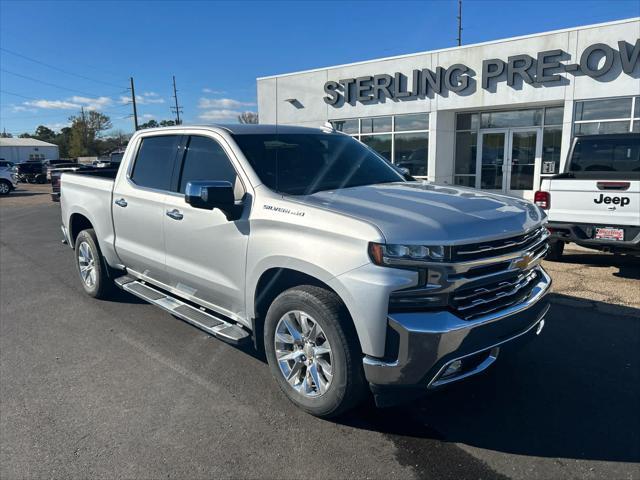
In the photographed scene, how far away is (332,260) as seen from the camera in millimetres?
2879

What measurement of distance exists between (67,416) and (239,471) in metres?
1.41

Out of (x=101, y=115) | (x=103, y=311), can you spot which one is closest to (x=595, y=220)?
(x=103, y=311)

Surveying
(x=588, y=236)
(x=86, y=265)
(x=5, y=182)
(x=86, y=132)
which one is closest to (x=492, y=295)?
(x=588, y=236)

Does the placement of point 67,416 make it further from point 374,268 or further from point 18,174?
point 18,174

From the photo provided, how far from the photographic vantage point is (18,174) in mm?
38625

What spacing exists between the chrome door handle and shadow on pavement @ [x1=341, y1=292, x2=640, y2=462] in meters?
2.12

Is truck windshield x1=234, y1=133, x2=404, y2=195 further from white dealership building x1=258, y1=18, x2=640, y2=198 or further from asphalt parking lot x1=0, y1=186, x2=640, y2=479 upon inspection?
white dealership building x1=258, y1=18, x2=640, y2=198

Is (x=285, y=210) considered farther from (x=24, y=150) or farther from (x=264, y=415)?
(x=24, y=150)

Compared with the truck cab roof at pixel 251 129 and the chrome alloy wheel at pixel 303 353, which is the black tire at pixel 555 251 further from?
the chrome alloy wheel at pixel 303 353

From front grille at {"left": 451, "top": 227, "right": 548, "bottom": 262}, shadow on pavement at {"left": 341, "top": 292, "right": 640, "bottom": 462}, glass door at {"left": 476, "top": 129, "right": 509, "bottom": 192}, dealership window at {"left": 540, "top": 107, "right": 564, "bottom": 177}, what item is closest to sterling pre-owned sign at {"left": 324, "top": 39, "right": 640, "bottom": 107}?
dealership window at {"left": 540, "top": 107, "right": 564, "bottom": 177}

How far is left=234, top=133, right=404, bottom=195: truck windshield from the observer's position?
3727 millimetres

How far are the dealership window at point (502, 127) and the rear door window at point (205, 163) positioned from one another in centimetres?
1269

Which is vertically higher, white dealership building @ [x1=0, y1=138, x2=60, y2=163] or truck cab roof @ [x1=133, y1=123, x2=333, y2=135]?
white dealership building @ [x1=0, y1=138, x2=60, y2=163]

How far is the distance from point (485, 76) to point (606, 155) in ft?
25.6
